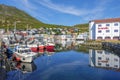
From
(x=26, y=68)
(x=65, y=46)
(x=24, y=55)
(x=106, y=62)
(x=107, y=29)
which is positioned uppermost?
(x=107, y=29)

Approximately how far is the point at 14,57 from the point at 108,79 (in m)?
32.2

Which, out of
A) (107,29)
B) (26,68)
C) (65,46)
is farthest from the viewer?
(65,46)

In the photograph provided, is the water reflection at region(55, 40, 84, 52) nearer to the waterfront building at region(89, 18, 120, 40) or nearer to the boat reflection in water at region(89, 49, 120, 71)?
the waterfront building at region(89, 18, 120, 40)

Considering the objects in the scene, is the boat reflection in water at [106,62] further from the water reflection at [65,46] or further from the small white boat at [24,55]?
the water reflection at [65,46]

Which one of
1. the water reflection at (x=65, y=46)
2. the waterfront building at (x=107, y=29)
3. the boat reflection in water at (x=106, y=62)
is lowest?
the boat reflection in water at (x=106, y=62)

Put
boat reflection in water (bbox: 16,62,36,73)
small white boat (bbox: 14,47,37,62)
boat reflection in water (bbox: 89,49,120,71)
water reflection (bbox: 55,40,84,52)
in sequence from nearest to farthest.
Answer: boat reflection in water (bbox: 16,62,36,73) → boat reflection in water (bbox: 89,49,120,71) → small white boat (bbox: 14,47,37,62) → water reflection (bbox: 55,40,84,52)

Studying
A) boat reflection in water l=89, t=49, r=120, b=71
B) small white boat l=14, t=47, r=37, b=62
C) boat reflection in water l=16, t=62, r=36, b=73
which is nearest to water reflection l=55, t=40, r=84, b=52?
boat reflection in water l=89, t=49, r=120, b=71

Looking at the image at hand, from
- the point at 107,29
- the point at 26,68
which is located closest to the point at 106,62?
the point at 26,68

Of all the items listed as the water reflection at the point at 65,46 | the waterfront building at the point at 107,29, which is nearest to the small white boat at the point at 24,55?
the water reflection at the point at 65,46

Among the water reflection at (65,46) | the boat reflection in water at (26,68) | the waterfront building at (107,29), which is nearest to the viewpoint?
the boat reflection in water at (26,68)

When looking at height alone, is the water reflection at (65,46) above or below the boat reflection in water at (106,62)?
above

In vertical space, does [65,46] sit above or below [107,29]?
below

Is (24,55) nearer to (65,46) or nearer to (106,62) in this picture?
(106,62)

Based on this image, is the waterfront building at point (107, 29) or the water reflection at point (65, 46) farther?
the waterfront building at point (107, 29)
